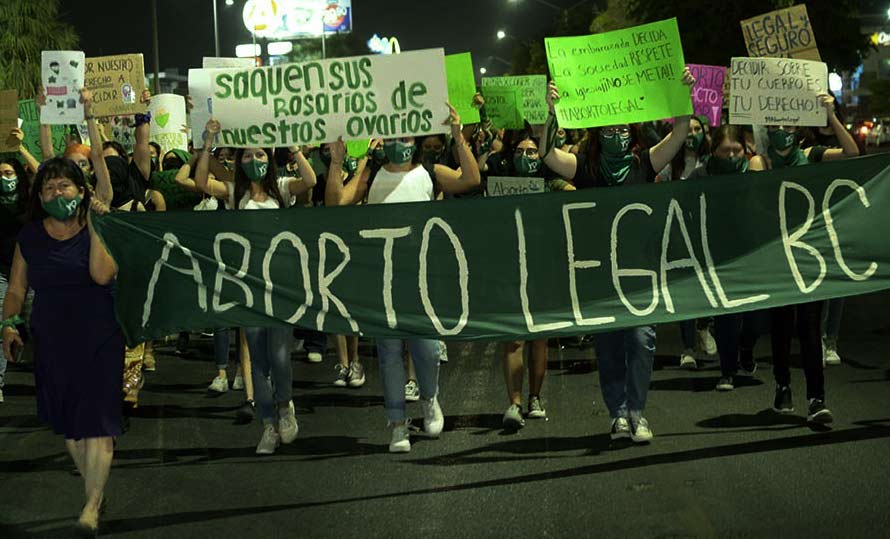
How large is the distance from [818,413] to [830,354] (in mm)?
2976

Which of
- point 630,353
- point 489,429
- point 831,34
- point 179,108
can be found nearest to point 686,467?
point 630,353

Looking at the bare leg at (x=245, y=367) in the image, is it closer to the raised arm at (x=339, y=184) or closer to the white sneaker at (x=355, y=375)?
the white sneaker at (x=355, y=375)

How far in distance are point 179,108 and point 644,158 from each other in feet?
28.7

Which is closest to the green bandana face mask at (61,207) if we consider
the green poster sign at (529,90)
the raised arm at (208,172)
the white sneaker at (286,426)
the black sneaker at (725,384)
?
the raised arm at (208,172)

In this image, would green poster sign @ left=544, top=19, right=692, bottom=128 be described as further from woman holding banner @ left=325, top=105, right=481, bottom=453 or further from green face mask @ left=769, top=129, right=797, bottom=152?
green face mask @ left=769, top=129, right=797, bottom=152

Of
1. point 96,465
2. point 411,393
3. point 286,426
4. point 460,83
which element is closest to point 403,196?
point 286,426

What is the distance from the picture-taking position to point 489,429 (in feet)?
29.3

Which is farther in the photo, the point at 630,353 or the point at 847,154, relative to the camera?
the point at 847,154

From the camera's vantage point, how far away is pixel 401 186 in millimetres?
8555

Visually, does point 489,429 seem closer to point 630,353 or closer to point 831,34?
point 630,353

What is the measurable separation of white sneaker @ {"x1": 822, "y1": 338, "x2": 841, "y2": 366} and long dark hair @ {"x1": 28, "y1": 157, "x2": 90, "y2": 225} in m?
6.24

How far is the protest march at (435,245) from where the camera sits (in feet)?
22.6

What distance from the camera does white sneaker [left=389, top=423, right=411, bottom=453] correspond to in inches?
327

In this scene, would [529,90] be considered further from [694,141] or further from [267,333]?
[267,333]
